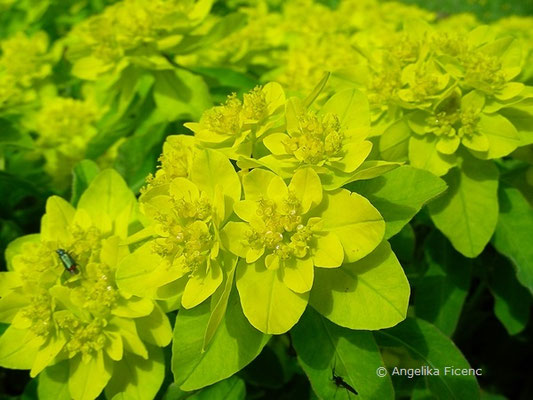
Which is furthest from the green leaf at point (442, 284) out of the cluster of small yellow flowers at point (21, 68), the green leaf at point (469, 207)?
the cluster of small yellow flowers at point (21, 68)

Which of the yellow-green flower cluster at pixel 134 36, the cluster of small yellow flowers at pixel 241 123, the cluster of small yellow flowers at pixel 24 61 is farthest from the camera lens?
the cluster of small yellow flowers at pixel 24 61

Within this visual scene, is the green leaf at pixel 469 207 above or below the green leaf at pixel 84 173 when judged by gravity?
above

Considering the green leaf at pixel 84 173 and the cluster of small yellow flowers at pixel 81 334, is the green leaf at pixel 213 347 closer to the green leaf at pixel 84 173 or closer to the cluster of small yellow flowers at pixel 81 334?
the cluster of small yellow flowers at pixel 81 334

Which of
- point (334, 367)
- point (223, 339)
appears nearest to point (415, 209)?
point (334, 367)

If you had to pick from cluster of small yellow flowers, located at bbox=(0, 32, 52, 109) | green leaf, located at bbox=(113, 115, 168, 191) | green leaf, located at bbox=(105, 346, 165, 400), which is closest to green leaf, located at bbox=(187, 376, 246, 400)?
green leaf, located at bbox=(105, 346, 165, 400)

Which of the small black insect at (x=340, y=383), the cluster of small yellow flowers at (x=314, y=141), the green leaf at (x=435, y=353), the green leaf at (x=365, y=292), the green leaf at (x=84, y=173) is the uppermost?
the cluster of small yellow flowers at (x=314, y=141)

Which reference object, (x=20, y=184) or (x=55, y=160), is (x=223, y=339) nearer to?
(x=20, y=184)

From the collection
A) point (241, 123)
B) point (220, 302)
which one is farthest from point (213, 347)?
point (241, 123)
